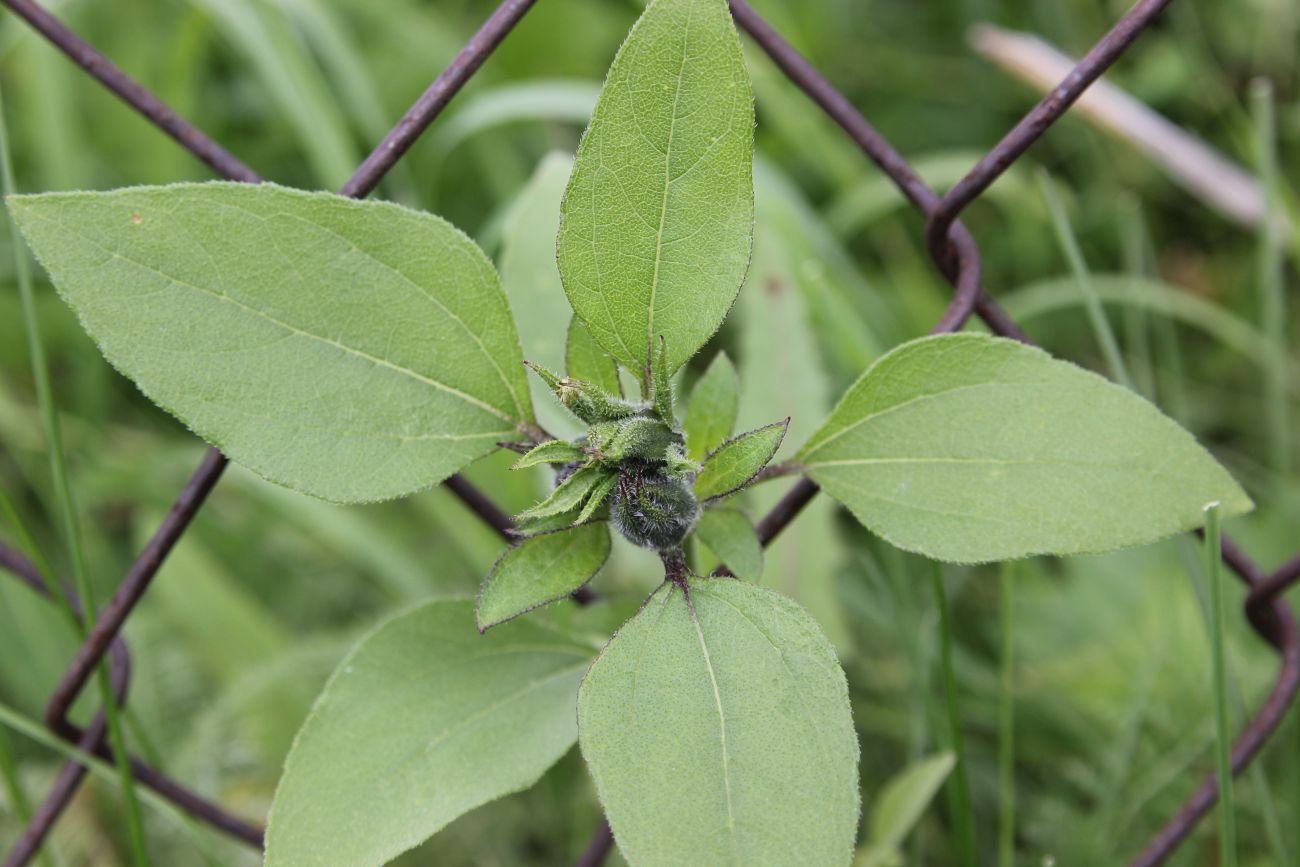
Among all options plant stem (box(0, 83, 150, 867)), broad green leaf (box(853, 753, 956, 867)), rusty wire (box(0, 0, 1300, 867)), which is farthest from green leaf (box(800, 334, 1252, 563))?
plant stem (box(0, 83, 150, 867))

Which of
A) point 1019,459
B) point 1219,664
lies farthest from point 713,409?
point 1219,664

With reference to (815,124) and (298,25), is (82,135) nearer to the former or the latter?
(298,25)

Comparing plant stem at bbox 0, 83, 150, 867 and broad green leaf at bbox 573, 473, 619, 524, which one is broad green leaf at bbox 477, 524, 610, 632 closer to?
broad green leaf at bbox 573, 473, 619, 524

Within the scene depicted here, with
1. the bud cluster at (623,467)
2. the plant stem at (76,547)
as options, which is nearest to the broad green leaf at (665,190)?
the bud cluster at (623,467)

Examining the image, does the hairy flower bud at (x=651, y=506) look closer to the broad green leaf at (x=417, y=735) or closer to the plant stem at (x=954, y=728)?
the broad green leaf at (x=417, y=735)

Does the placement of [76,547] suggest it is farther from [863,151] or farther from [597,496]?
[863,151]
